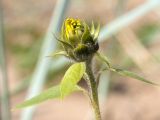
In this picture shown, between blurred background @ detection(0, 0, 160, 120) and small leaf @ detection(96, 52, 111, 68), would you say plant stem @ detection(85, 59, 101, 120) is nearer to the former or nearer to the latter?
small leaf @ detection(96, 52, 111, 68)

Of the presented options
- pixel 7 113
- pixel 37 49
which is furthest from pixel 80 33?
pixel 37 49

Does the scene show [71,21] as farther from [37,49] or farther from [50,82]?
[37,49]

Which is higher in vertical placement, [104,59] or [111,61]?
[104,59]

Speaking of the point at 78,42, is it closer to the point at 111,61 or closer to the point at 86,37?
the point at 86,37

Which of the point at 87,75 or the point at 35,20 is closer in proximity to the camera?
the point at 87,75

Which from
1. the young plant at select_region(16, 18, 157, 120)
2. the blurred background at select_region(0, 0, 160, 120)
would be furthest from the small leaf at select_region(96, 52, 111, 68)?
the blurred background at select_region(0, 0, 160, 120)

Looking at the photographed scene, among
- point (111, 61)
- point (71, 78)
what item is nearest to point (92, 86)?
point (71, 78)

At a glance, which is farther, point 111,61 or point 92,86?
point 111,61
